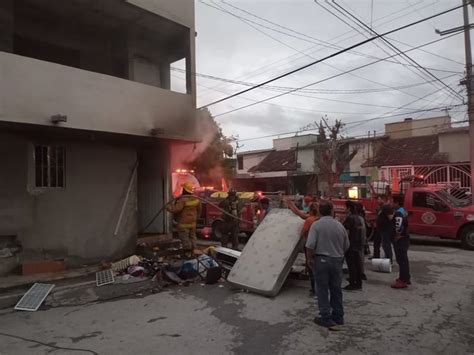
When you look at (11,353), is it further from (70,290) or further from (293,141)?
(293,141)

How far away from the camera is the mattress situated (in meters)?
7.32

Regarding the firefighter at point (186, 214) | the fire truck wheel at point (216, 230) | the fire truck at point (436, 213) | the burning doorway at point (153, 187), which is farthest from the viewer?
the fire truck wheel at point (216, 230)

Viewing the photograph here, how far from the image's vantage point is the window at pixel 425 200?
13695mm

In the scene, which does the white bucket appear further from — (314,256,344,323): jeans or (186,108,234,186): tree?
(186,108,234,186): tree

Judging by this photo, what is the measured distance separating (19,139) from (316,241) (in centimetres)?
652

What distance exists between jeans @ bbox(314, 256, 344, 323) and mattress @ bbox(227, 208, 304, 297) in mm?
1592

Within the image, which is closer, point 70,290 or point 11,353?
point 11,353

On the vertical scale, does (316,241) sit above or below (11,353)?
above

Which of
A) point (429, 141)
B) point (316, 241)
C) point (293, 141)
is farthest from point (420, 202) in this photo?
point (293, 141)

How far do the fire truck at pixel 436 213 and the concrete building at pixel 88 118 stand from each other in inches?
250

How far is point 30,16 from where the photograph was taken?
31.5 ft

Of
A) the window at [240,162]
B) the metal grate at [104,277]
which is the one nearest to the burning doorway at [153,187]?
the metal grate at [104,277]

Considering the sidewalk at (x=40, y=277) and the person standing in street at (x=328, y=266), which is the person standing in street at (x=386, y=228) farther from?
the sidewalk at (x=40, y=277)

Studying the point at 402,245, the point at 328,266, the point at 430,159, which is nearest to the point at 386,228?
the point at 402,245
